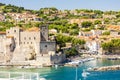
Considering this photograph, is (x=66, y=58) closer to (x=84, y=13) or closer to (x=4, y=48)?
(x=4, y=48)

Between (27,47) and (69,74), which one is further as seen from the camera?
(27,47)

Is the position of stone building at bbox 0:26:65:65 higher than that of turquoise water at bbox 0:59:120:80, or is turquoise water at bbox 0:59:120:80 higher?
stone building at bbox 0:26:65:65

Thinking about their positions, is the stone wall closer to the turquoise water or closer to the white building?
the turquoise water

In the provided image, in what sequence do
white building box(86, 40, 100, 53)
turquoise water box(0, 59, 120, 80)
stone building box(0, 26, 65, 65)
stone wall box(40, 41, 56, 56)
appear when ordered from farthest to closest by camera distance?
white building box(86, 40, 100, 53) < stone wall box(40, 41, 56, 56) < stone building box(0, 26, 65, 65) < turquoise water box(0, 59, 120, 80)

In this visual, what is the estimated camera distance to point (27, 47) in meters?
43.4

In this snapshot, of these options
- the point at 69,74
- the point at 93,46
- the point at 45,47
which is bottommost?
the point at 69,74

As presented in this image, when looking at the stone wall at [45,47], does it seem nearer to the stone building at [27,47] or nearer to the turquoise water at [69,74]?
the stone building at [27,47]

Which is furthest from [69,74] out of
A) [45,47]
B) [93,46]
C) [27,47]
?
[93,46]

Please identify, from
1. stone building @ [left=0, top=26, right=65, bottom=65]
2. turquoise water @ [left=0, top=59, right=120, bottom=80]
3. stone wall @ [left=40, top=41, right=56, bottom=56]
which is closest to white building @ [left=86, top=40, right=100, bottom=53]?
stone building @ [left=0, top=26, right=65, bottom=65]

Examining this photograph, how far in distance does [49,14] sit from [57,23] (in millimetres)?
16029

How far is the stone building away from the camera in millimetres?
42594

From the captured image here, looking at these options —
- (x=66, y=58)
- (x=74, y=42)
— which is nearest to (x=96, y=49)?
(x=74, y=42)

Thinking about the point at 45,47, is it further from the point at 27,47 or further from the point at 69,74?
the point at 69,74

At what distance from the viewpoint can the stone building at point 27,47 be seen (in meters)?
42.6
